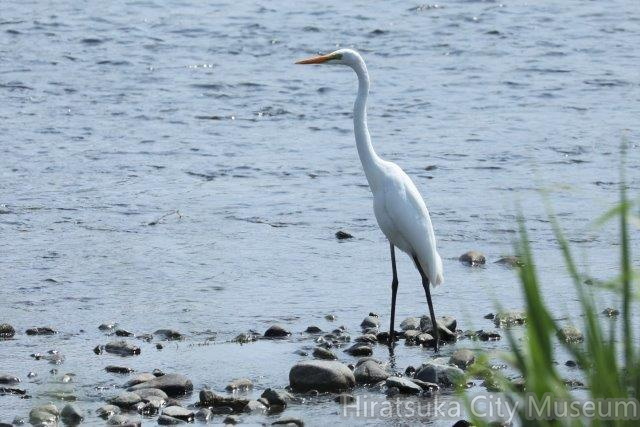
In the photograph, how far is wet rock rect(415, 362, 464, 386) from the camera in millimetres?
5520

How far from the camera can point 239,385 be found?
558 centimetres

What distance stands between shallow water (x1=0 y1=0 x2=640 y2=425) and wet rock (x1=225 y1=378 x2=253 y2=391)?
2.7 inches

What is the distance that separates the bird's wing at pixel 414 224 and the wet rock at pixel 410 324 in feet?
0.77

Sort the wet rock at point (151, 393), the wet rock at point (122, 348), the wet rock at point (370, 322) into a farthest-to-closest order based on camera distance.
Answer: the wet rock at point (370, 322)
the wet rock at point (122, 348)
the wet rock at point (151, 393)

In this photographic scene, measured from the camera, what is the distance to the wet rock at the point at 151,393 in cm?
531

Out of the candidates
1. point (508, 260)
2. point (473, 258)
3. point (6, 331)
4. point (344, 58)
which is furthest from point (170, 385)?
point (508, 260)

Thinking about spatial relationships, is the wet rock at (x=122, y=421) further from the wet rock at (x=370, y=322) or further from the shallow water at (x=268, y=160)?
the wet rock at (x=370, y=322)

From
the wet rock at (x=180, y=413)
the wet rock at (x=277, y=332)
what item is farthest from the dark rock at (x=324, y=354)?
the wet rock at (x=180, y=413)

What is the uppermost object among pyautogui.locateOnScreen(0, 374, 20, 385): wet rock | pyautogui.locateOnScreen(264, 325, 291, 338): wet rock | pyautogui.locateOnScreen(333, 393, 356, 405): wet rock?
pyautogui.locateOnScreen(333, 393, 356, 405): wet rock

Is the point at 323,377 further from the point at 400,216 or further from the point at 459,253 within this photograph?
the point at 459,253

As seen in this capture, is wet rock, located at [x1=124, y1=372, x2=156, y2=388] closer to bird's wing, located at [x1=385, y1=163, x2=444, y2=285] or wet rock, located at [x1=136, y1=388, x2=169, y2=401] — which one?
wet rock, located at [x1=136, y1=388, x2=169, y2=401]

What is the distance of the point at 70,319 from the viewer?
6648mm

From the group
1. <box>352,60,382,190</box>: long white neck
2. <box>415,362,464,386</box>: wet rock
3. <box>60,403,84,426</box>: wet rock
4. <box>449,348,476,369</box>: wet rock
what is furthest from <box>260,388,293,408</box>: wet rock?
<box>352,60,382,190</box>: long white neck

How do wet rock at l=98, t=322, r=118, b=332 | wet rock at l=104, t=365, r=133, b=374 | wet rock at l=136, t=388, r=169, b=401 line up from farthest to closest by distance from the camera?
1. wet rock at l=98, t=322, r=118, b=332
2. wet rock at l=104, t=365, r=133, b=374
3. wet rock at l=136, t=388, r=169, b=401
